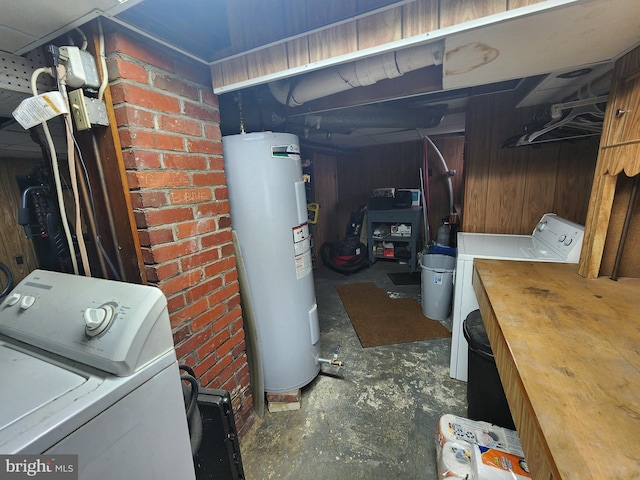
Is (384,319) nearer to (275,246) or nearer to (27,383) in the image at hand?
(275,246)

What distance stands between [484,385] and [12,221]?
4870 millimetres

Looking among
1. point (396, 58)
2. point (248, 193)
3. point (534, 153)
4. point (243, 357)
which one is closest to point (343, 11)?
point (396, 58)

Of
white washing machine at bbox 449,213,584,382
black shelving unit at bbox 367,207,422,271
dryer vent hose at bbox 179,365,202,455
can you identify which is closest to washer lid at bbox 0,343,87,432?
dryer vent hose at bbox 179,365,202,455

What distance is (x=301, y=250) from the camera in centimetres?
161

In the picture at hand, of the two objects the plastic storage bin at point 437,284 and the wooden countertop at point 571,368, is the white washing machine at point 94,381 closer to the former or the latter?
the wooden countertop at point 571,368

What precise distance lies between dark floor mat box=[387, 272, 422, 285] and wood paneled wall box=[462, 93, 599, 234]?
1.39 meters

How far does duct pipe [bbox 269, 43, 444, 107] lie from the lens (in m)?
1.05

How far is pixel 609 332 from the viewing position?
0.86m

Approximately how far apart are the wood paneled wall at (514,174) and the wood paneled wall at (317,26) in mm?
1640

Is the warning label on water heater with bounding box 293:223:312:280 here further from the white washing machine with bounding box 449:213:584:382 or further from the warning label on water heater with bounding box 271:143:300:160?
the white washing machine with bounding box 449:213:584:382

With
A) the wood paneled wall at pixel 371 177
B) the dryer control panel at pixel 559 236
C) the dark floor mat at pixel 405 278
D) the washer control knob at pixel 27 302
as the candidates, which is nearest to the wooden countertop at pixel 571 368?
the dryer control panel at pixel 559 236

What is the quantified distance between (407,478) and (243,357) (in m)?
0.99

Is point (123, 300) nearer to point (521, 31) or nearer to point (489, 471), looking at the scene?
point (489, 471)

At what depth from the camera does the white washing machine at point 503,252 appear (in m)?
1.52
